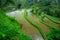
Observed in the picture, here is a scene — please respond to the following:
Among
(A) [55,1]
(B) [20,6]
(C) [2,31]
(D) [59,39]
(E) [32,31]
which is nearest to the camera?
(C) [2,31]

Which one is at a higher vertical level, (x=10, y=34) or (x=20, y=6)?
(x=10, y=34)

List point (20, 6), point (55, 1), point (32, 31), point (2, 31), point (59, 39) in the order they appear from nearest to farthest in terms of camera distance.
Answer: point (2, 31) < point (59, 39) < point (32, 31) < point (55, 1) < point (20, 6)

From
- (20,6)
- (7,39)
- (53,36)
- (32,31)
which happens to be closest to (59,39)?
(53,36)

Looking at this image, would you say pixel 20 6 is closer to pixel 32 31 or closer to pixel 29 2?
pixel 29 2

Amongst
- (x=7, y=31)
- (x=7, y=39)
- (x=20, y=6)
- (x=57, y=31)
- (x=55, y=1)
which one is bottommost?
(x=20, y=6)

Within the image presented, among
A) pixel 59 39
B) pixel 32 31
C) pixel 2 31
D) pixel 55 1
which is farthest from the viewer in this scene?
pixel 55 1

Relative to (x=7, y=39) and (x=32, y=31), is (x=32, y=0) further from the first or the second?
(x=7, y=39)

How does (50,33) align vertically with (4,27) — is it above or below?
below

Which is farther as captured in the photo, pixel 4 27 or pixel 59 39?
pixel 59 39

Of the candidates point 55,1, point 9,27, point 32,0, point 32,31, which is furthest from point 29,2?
point 9,27
